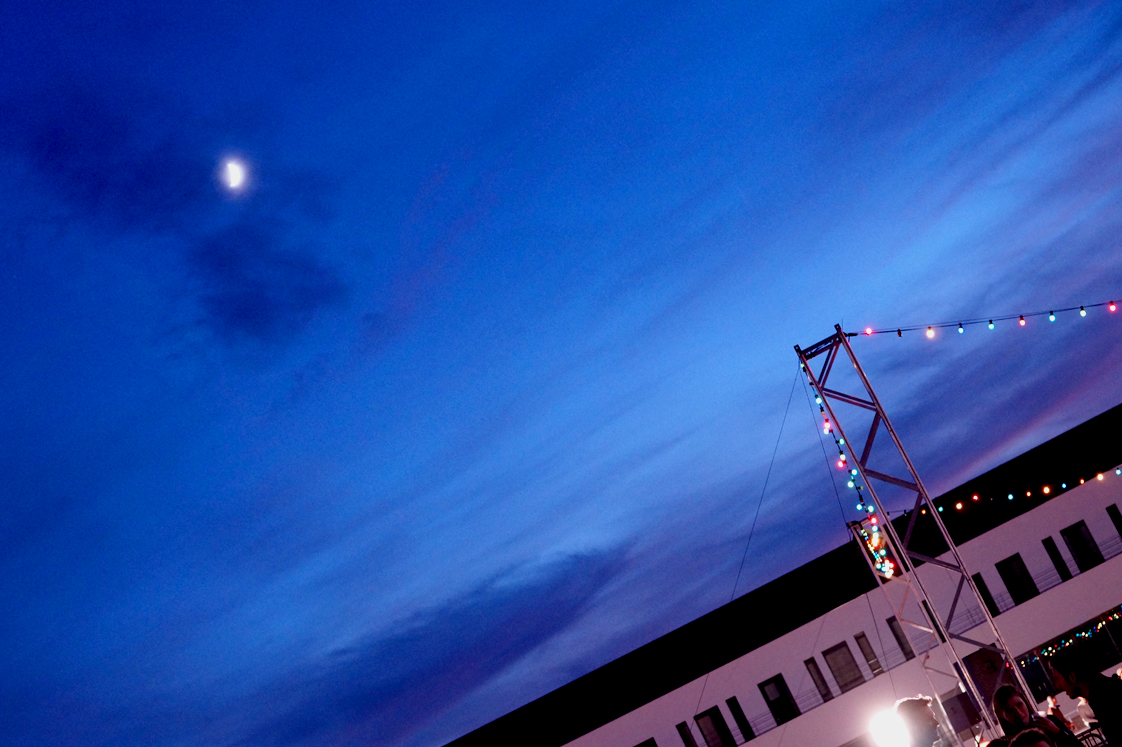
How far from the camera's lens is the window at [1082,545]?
20.5 metres

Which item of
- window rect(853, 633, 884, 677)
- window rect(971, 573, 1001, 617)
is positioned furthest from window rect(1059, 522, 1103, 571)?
window rect(853, 633, 884, 677)

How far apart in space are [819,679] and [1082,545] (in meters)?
6.74

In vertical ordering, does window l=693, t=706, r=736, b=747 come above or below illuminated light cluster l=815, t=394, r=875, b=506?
below

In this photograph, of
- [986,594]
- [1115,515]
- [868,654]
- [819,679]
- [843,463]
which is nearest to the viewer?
[843,463]

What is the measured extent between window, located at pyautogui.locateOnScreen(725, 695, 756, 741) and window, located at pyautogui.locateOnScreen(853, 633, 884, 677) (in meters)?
2.99

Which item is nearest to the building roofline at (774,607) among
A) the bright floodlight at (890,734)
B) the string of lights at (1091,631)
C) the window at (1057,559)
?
the window at (1057,559)

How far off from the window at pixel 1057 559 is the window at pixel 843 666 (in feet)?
16.6

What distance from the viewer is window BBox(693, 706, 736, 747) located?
2066cm

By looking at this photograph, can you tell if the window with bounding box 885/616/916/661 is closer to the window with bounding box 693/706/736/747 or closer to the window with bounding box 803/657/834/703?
the window with bounding box 803/657/834/703

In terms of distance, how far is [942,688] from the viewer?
19609mm

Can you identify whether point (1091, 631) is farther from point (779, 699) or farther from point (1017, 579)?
point (779, 699)

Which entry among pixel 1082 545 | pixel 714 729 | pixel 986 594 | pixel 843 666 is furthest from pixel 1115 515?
pixel 714 729

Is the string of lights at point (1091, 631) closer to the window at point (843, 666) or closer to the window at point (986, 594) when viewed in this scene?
the window at point (986, 594)

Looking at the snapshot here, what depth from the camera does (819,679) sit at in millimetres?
20484
